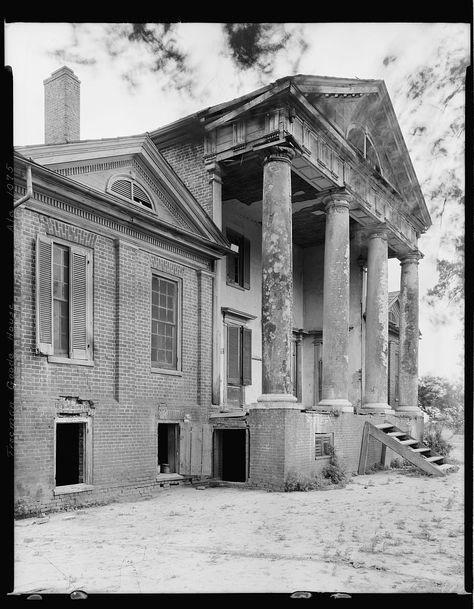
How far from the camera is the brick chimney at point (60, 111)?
1256 centimetres

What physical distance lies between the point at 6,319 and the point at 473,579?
5.15 m

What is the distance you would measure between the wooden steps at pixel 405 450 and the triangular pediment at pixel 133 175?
19.8ft

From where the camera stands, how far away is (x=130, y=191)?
11414 millimetres

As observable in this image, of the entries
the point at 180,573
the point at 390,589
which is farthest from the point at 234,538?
the point at 390,589

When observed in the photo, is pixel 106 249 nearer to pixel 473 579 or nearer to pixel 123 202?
pixel 123 202

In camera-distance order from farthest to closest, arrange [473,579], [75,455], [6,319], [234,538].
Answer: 1. [75,455]
2. [234,538]
3. [6,319]
4. [473,579]

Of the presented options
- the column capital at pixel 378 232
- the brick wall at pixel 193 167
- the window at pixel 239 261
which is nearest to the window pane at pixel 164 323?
the brick wall at pixel 193 167

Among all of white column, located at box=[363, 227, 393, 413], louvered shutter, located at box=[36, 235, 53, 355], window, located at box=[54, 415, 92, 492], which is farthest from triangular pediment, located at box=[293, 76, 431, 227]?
window, located at box=[54, 415, 92, 492]

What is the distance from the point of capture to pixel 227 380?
49.6ft

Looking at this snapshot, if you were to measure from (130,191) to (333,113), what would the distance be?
553cm

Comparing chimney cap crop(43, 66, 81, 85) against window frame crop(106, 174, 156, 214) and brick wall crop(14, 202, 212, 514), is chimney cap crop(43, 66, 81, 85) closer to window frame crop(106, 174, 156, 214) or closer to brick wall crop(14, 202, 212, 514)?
window frame crop(106, 174, 156, 214)

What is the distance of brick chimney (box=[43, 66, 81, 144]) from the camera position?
12.6m

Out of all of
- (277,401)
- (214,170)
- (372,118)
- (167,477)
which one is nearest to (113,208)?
(214,170)

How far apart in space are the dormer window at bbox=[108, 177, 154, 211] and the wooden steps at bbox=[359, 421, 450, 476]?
25.0ft
